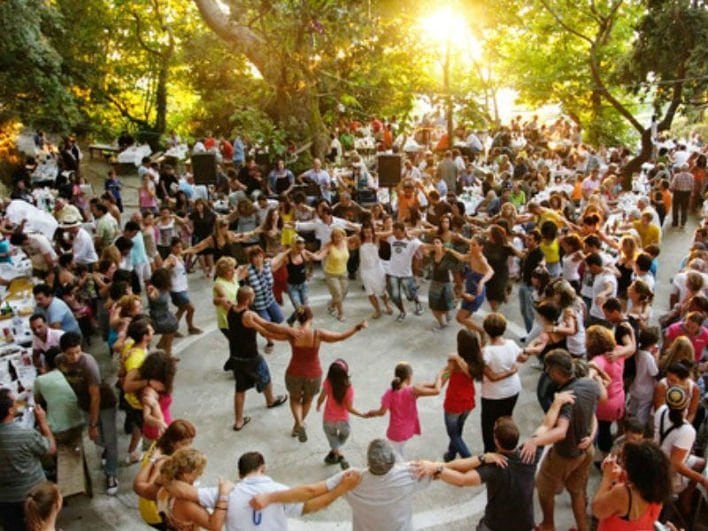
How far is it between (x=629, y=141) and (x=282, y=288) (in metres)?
18.2

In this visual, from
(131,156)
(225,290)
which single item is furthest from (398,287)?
(131,156)

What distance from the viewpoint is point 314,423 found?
21.8 feet

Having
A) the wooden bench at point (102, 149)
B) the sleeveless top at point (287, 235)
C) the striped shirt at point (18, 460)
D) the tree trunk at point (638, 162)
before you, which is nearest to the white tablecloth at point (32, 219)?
the sleeveless top at point (287, 235)

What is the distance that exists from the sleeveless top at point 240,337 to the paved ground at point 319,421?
861mm

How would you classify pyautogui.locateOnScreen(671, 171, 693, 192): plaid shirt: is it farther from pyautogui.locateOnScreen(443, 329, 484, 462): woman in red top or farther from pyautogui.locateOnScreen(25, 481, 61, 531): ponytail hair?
pyautogui.locateOnScreen(25, 481, 61, 531): ponytail hair

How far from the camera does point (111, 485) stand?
18.6ft

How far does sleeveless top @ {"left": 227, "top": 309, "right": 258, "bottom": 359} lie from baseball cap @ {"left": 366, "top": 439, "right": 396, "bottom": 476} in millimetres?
2873

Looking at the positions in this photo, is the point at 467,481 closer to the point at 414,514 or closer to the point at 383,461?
the point at 383,461

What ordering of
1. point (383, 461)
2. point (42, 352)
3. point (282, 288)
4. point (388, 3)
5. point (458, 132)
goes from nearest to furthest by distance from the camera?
point (383, 461)
point (42, 352)
point (282, 288)
point (388, 3)
point (458, 132)

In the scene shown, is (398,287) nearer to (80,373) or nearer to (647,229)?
(647,229)

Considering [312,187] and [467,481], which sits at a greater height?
[312,187]

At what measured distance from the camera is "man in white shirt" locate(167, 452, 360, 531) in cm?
363

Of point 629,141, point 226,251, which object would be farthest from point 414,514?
point 629,141

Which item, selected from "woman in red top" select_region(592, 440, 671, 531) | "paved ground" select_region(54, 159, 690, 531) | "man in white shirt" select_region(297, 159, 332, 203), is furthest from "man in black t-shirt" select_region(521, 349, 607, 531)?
"man in white shirt" select_region(297, 159, 332, 203)
